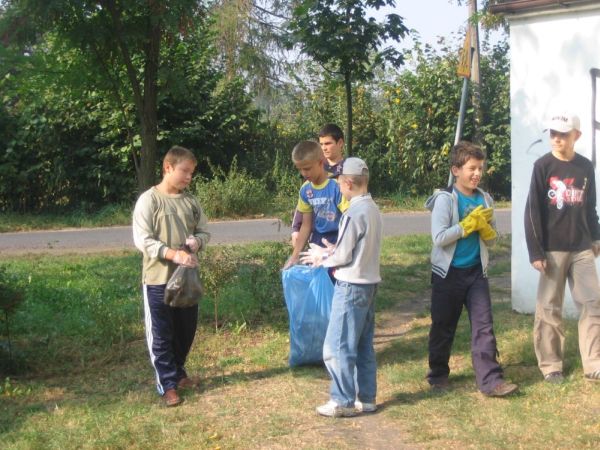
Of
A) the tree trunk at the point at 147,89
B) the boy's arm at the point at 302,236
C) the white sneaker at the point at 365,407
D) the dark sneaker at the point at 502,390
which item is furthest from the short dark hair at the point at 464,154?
the tree trunk at the point at 147,89

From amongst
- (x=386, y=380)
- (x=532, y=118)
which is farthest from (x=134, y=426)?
(x=532, y=118)

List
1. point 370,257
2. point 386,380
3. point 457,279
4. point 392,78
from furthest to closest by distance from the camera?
point 392,78
point 386,380
point 457,279
point 370,257

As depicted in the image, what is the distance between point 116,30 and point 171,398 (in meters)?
4.25

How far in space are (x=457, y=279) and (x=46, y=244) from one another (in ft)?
34.0

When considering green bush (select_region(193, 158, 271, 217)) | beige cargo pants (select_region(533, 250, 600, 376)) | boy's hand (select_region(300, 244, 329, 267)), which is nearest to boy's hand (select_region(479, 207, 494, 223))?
beige cargo pants (select_region(533, 250, 600, 376))

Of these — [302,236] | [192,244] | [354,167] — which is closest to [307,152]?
[302,236]

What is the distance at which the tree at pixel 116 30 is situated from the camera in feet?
25.7

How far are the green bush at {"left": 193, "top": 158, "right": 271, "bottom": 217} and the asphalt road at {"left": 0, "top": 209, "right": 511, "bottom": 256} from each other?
2.25 feet

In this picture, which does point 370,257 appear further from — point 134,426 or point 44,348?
point 44,348

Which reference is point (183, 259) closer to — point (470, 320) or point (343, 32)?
point (470, 320)

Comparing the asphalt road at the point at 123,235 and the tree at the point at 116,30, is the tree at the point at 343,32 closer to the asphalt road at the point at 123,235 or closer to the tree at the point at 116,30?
the tree at the point at 116,30

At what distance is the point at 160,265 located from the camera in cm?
548

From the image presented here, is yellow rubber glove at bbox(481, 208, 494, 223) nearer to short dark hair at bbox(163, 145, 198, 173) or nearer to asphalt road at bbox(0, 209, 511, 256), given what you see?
short dark hair at bbox(163, 145, 198, 173)

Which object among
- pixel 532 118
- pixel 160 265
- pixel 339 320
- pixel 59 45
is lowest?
pixel 339 320
